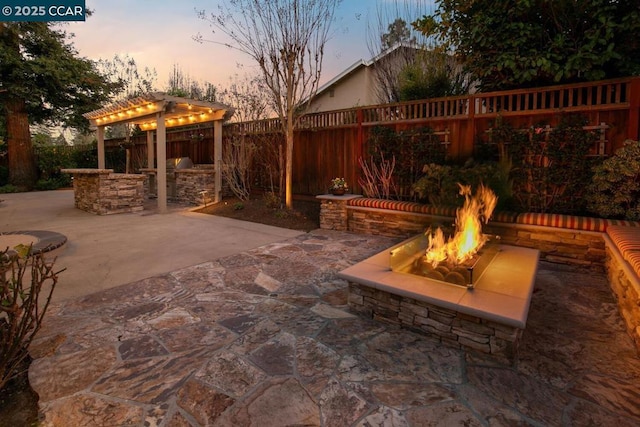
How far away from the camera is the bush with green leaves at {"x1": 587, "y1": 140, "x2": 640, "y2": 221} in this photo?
3.78 m

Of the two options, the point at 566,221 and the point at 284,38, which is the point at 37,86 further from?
the point at 566,221

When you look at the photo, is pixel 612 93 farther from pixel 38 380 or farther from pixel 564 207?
pixel 38 380

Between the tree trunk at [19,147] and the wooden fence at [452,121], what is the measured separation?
322 inches

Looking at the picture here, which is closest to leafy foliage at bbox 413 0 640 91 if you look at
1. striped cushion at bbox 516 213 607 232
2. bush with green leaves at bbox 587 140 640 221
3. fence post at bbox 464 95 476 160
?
fence post at bbox 464 95 476 160

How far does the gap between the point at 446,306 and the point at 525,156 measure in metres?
3.63

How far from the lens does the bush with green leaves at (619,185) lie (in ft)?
12.4

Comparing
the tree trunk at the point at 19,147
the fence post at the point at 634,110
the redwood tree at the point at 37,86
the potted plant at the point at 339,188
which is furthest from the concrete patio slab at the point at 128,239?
the redwood tree at the point at 37,86

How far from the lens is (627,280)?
264cm

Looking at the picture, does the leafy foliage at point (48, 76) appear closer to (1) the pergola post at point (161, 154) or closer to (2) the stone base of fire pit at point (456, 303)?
(1) the pergola post at point (161, 154)

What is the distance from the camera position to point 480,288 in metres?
2.41

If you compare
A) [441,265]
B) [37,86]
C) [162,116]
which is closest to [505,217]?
[441,265]

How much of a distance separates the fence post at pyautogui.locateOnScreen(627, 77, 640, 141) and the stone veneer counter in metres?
9.01

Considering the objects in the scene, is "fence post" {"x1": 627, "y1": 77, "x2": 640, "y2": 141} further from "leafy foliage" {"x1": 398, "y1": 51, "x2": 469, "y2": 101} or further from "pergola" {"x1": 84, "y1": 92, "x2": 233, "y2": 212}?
"pergola" {"x1": 84, "y1": 92, "x2": 233, "y2": 212}

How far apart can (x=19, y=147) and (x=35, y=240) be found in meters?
10.6
